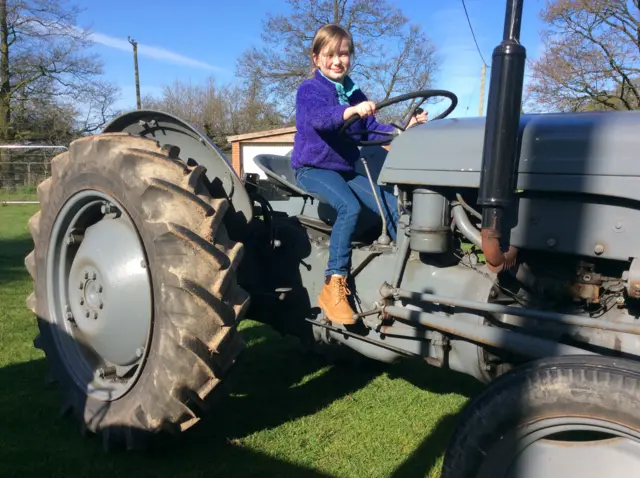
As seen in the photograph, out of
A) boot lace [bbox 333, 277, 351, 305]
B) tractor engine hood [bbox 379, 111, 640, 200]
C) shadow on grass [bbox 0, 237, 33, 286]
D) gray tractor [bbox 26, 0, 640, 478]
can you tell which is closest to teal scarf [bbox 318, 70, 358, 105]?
gray tractor [bbox 26, 0, 640, 478]

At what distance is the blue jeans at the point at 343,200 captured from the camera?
2.67m

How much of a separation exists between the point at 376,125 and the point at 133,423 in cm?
190

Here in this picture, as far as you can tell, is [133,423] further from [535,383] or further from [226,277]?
[535,383]

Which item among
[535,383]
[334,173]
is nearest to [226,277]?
[334,173]

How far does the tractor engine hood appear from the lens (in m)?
1.88

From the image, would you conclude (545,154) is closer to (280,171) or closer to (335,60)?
(335,60)

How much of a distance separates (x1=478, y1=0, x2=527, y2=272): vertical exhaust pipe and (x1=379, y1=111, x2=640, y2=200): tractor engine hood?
206 millimetres

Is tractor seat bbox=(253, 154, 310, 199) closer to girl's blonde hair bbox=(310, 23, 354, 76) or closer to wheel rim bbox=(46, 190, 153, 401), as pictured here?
girl's blonde hair bbox=(310, 23, 354, 76)

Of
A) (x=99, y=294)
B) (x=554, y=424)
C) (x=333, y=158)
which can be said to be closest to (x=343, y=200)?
(x=333, y=158)

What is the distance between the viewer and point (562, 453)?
174cm

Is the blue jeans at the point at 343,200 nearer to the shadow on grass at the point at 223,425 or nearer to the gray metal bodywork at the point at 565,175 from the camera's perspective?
the gray metal bodywork at the point at 565,175

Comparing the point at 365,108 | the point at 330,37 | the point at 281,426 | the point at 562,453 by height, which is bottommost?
the point at 281,426

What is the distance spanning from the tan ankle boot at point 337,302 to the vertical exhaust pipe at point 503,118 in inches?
34.9

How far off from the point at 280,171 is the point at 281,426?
54.5 inches
